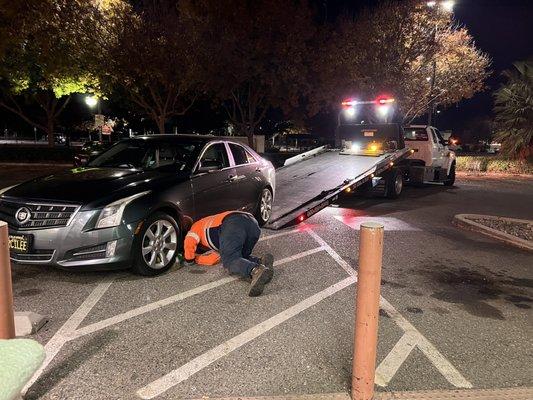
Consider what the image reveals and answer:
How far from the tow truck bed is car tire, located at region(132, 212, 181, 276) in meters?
2.29

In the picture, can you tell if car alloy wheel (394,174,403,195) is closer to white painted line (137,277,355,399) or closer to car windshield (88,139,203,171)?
car windshield (88,139,203,171)

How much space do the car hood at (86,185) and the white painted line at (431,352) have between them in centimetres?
302

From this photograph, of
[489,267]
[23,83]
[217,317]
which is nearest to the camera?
[217,317]

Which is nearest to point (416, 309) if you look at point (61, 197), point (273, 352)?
point (273, 352)

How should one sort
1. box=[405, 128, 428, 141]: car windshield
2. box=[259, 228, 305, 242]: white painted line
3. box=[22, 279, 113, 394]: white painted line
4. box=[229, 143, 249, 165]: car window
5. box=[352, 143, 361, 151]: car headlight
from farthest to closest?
1. box=[405, 128, 428, 141]: car windshield
2. box=[352, 143, 361, 151]: car headlight
3. box=[259, 228, 305, 242]: white painted line
4. box=[229, 143, 249, 165]: car window
5. box=[22, 279, 113, 394]: white painted line

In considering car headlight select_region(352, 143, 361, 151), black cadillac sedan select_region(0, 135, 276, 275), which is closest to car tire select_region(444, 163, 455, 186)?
car headlight select_region(352, 143, 361, 151)

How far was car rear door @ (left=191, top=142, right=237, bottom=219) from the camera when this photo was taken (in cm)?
614

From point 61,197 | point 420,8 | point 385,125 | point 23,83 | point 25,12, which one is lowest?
point 61,197

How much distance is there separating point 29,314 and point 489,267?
545 cm

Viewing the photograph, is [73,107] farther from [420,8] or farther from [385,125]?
[385,125]

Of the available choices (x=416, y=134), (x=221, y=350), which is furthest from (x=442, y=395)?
(x=416, y=134)

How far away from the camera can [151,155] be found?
21.5 feet

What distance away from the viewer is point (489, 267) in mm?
6188

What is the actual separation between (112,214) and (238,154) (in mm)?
2862
